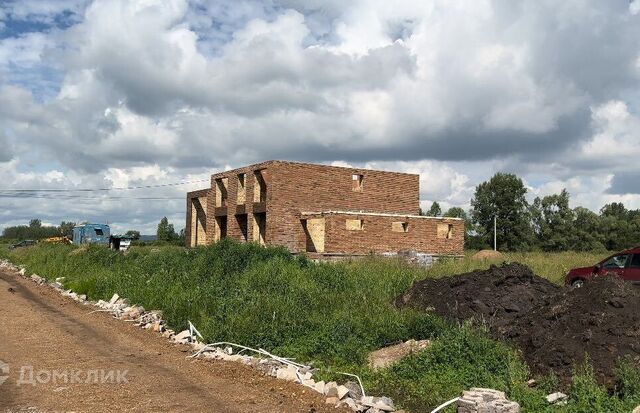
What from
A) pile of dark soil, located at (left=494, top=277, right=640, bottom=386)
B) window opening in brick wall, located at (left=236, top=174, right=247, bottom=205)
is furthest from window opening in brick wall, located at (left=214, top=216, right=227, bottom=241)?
pile of dark soil, located at (left=494, top=277, right=640, bottom=386)

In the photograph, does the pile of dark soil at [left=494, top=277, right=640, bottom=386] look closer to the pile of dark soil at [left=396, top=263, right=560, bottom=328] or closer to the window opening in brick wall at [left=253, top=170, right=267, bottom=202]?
the pile of dark soil at [left=396, top=263, right=560, bottom=328]

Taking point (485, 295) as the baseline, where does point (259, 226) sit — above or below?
above

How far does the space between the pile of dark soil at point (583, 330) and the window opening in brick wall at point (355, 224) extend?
22.7m

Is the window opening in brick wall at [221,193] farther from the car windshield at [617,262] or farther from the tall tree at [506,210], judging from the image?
the tall tree at [506,210]

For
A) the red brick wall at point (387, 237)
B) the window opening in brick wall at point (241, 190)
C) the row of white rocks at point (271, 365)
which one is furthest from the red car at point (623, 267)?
the window opening in brick wall at point (241, 190)

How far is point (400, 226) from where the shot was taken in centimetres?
3569

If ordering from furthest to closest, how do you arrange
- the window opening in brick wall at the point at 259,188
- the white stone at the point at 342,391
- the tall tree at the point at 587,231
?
1. the tall tree at the point at 587,231
2. the window opening in brick wall at the point at 259,188
3. the white stone at the point at 342,391

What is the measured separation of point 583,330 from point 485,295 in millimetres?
3414

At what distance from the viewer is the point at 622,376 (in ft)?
25.1

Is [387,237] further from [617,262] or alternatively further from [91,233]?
[91,233]

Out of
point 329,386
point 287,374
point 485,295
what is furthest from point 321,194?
point 329,386

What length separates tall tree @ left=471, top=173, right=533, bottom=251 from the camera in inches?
3056

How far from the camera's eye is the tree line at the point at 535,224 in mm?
75188

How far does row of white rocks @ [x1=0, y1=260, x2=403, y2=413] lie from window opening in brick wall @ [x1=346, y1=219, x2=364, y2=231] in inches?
702
